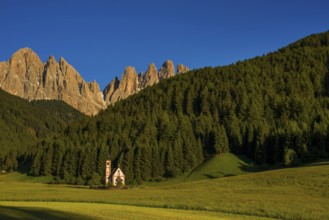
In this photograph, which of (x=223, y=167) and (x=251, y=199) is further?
(x=223, y=167)

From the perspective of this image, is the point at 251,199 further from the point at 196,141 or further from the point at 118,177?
the point at 196,141

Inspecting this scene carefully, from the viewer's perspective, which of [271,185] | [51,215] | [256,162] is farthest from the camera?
[256,162]

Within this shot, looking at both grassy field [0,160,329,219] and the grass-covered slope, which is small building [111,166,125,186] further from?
grassy field [0,160,329,219]

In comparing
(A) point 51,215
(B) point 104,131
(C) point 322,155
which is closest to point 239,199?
(A) point 51,215

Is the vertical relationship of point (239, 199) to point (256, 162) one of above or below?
below

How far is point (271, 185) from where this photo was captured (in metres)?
71.6

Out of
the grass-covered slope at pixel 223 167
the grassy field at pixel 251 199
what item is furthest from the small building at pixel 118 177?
the grassy field at pixel 251 199

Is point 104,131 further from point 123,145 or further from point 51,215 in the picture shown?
point 51,215

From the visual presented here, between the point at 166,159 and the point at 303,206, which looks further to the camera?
the point at 166,159

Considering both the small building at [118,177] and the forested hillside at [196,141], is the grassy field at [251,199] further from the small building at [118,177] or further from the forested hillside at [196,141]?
the small building at [118,177]

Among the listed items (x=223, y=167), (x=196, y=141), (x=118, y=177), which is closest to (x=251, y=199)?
(x=223, y=167)

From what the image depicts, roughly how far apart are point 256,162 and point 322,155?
2204 centimetres

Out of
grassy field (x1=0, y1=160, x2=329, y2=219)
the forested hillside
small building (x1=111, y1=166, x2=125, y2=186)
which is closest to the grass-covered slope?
the forested hillside

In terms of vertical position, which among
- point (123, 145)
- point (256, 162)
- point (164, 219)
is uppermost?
point (123, 145)
